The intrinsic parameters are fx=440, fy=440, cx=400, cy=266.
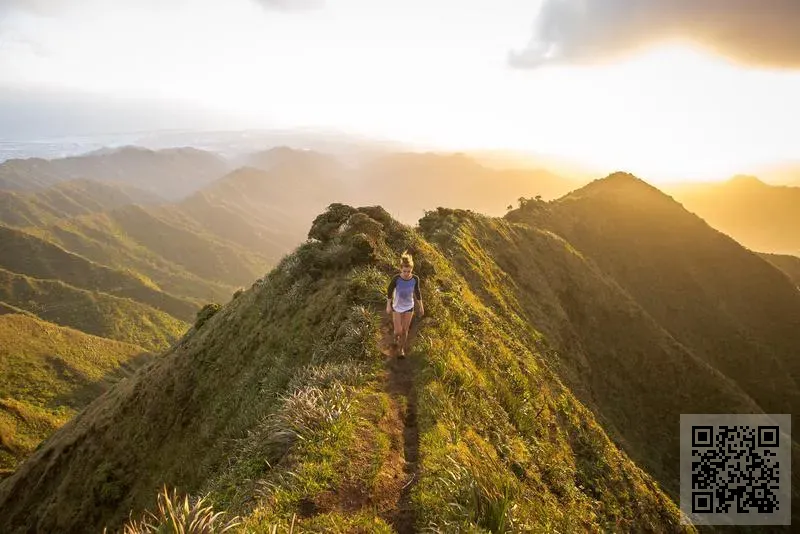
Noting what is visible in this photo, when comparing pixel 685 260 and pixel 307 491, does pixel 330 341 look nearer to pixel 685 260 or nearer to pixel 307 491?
pixel 307 491

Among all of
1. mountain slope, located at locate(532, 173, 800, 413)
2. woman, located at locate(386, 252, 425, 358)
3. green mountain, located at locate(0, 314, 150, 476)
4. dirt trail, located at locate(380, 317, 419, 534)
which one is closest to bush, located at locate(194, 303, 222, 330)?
dirt trail, located at locate(380, 317, 419, 534)

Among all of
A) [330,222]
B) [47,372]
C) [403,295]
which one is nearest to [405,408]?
[403,295]

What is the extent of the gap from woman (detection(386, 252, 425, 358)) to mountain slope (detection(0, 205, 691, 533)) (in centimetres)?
63

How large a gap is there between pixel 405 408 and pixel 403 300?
301 cm

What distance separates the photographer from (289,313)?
16.6 meters

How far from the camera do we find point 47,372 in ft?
268

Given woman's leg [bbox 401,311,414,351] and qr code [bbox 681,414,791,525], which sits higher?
woman's leg [bbox 401,311,414,351]

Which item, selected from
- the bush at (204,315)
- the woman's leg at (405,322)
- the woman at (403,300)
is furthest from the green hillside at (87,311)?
the woman's leg at (405,322)

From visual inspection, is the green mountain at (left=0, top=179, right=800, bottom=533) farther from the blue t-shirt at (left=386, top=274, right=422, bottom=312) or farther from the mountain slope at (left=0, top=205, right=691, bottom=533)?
the blue t-shirt at (left=386, top=274, right=422, bottom=312)

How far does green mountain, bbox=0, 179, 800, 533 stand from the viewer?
740 centimetres

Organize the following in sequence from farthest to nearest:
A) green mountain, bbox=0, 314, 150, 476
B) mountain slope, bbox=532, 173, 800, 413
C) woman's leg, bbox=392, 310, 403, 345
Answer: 1. green mountain, bbox=0, 314, 150, 476
2. mountain slope, bbox=532, 173, 800, 413
3. woman's leg, bbox=392, 310, 403, 345

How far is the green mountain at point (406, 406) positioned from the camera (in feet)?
24.3

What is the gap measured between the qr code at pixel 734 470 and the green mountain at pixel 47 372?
236 feet

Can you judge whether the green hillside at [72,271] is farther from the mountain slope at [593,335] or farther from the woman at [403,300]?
the woman at [403,300]
